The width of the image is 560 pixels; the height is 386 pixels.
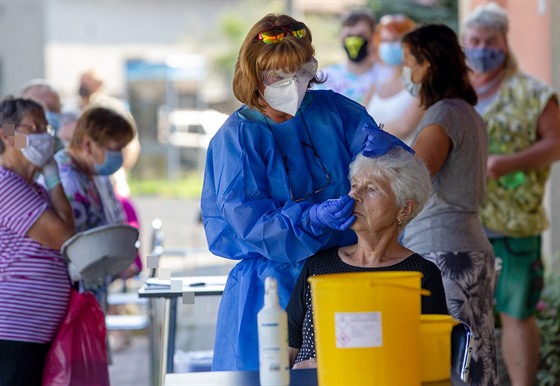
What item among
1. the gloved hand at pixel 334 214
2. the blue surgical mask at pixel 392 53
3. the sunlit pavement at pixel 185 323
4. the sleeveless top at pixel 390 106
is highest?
the blue surgical mask at pixel 392 53

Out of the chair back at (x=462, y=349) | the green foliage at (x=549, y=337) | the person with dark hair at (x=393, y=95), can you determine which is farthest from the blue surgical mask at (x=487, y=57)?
the chair back at (x=462, y=349)

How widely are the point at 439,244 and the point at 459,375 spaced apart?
124 cm

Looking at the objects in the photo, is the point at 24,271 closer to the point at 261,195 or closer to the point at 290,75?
the point at 261,195

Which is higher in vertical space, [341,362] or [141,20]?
[141,20]

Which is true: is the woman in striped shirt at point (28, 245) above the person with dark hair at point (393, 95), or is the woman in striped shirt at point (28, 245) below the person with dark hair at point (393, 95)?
below

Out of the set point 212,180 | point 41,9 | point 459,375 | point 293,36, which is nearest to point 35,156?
point 212,180

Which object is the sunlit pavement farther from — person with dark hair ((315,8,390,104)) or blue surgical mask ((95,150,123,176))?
person with dark hair ((315,8,390,104))

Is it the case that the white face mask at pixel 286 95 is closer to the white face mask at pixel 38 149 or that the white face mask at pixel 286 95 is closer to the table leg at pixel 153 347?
the white face mask at pixel 38 149

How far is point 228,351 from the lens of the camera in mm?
3299

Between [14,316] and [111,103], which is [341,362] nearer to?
[14,316]

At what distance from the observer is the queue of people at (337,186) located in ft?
10.1

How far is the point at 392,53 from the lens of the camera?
5684 mm

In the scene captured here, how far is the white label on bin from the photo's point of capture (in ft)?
7.36

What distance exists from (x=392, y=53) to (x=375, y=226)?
280 centimetres
